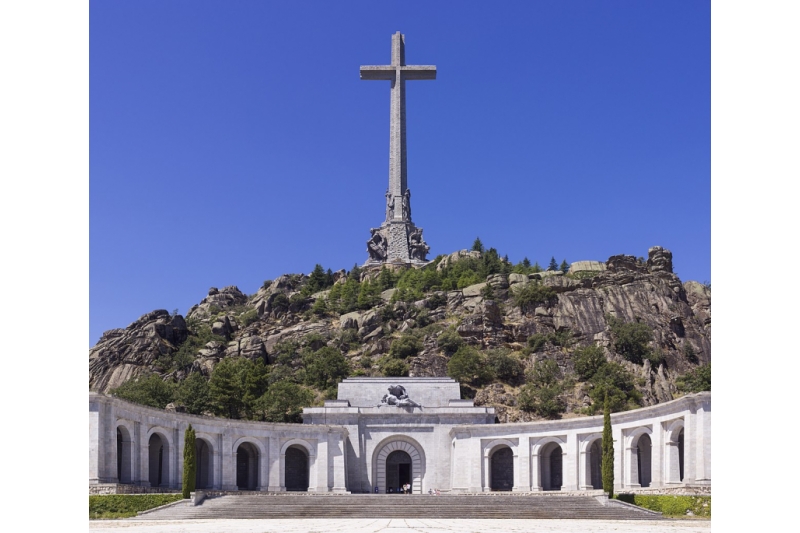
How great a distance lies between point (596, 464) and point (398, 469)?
13.9 metres

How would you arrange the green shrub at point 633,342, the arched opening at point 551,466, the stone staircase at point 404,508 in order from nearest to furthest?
the stone staircase at point 404,508
the arched opening at point 551,466
the green shrub at point 633,342

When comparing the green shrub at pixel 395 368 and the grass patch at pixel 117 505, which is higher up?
the green shrub at pixel 395 368

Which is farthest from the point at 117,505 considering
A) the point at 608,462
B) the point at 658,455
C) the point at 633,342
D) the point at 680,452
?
the point at 633,342

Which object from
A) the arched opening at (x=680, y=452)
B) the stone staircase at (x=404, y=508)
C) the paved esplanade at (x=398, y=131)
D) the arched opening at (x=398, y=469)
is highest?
the paved esplanade at (x=398, y=131)

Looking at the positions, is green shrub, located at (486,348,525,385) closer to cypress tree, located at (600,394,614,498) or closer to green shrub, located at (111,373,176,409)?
green shrub, located at (111,373,176,409)

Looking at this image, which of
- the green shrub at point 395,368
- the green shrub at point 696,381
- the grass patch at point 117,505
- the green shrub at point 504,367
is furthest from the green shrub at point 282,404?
the green shrub at point 696,381

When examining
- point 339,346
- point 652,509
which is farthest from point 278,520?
point 339,346

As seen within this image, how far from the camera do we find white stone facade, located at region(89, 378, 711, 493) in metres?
47.3

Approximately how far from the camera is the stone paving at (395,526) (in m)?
32.6

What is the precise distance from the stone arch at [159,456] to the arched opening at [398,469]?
15797 millimetres

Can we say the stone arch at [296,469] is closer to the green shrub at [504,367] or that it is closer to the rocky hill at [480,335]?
the rocky hill at [480,335]

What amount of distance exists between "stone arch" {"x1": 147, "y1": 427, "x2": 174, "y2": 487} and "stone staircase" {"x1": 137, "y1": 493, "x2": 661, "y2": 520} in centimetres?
574

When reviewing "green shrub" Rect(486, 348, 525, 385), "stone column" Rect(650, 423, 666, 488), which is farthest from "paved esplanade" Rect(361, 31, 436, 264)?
"stone column" Rect(650, 423, 666, 488)
